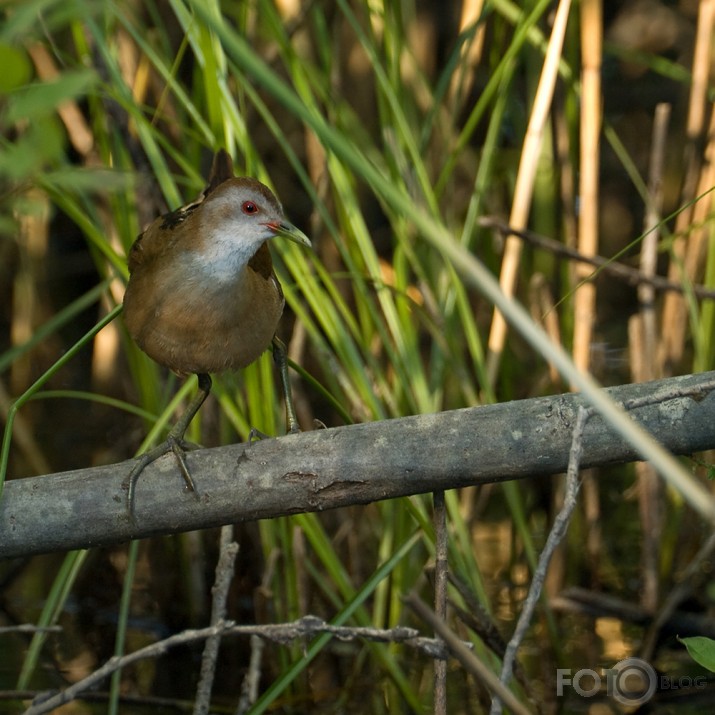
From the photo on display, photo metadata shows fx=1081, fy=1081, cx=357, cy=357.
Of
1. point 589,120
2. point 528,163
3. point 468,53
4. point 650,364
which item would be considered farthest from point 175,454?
point 650,364

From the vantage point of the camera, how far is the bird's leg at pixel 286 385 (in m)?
2.15

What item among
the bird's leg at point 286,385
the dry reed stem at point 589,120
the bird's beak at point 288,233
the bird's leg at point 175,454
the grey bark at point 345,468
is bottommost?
the grey bark at point 345,468

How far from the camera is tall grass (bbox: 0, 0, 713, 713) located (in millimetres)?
2209

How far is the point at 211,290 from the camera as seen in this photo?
78.8 inches

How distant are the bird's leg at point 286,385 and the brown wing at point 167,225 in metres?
0.17

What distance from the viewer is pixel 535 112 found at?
250 cm

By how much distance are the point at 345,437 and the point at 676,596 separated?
4.81 feet

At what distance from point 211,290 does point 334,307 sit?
2.75 ft

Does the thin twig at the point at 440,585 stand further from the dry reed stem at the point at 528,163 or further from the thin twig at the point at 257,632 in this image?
the dry reed stem at the point at 528,163

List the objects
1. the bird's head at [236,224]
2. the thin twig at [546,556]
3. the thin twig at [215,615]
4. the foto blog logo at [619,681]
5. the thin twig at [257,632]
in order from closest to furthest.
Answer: the thin twig at [546,556] → the thin twig at [257,632] → the thin twig at [215,615] → the bird's head at [236,224] → the foto blog logo at [619,681]

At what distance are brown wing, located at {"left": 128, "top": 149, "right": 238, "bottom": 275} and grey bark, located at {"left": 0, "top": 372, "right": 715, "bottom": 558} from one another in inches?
22.6

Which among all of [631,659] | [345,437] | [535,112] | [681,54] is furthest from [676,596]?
[681,54]

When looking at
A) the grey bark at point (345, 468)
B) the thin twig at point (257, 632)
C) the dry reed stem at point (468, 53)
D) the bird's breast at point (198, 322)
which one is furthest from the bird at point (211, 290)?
the dry reed stem at point (468, 53)

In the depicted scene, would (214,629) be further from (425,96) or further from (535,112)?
(425,96)
